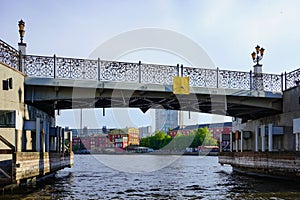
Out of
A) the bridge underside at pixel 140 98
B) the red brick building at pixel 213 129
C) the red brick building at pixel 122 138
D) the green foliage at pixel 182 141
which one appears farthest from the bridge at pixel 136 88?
the red brick building at pixel 122 138

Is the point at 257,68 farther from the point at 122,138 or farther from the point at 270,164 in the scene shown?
the point at 122,138

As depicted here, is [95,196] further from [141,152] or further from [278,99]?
[141,152]

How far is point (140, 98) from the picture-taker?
29.8 metres

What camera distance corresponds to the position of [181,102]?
32.2 meters

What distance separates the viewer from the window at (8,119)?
73.4ft

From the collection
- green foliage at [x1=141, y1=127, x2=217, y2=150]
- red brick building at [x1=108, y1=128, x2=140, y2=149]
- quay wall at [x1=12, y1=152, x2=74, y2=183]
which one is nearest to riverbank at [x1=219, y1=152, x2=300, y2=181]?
quay wall at [x1=12, y1=152, x2=74, y2=183]

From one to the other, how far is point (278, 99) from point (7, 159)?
796 inches

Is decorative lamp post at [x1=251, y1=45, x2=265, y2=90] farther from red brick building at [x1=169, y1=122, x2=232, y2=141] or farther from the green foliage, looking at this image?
red brick building at [x1=169, y1=122, x2=232, y2=141]

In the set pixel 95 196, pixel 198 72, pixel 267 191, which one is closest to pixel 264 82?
pixel 198 72

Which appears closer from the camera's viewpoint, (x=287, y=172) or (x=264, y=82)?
(x=287, y=172)

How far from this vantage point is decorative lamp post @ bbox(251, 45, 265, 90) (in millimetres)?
31516

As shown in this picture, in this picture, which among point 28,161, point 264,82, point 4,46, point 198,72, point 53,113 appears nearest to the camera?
point 28,161

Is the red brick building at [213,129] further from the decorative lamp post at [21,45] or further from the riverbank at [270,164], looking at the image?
the decorative lamp post at [21,45]

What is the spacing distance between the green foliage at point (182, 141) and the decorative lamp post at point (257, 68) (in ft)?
350
